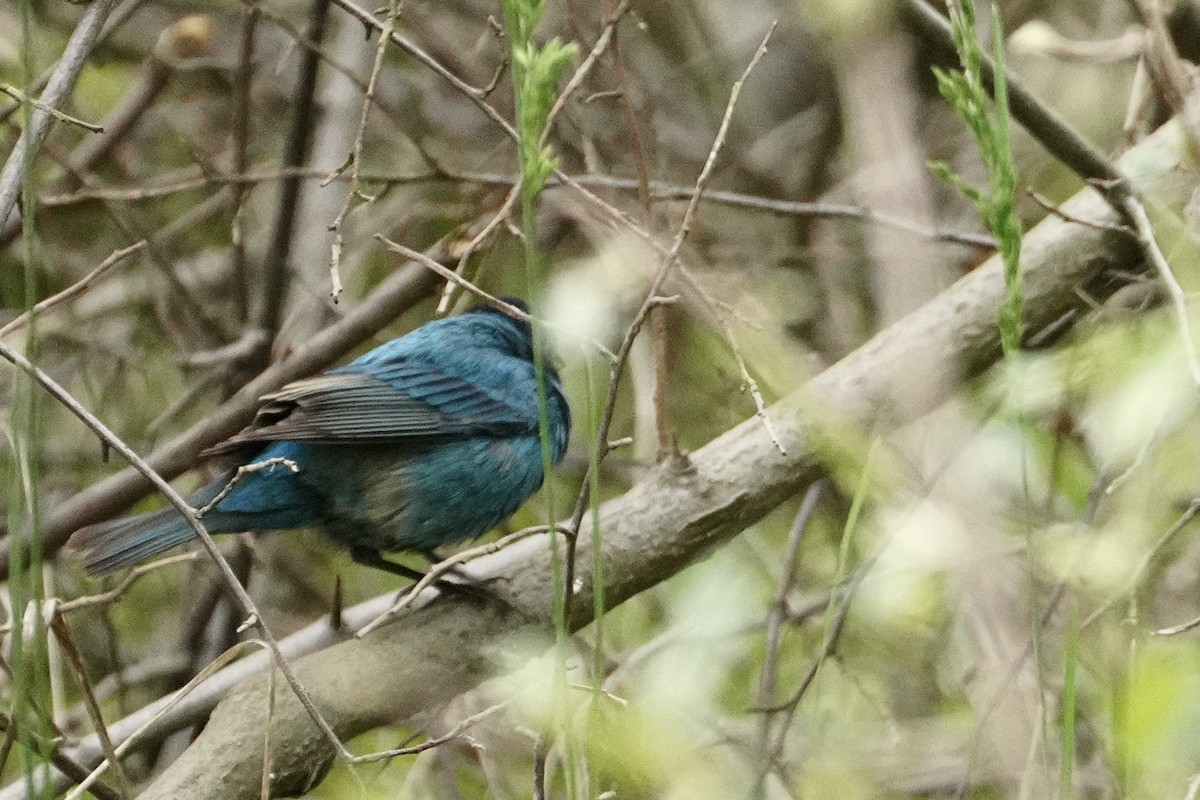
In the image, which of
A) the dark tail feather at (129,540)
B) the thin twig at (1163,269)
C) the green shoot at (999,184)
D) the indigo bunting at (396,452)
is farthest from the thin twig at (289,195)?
the green shoot at (999,184)

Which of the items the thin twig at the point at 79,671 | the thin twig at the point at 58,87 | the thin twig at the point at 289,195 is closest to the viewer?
the thin twig at the point at 79,671

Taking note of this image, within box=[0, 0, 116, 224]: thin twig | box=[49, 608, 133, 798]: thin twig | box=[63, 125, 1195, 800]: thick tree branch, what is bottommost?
box=[63, 125, 1195, 800]: thick tree branch

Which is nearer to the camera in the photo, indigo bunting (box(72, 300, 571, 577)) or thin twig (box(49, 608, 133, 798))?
thin twig (box(49, 608, 133, 798))

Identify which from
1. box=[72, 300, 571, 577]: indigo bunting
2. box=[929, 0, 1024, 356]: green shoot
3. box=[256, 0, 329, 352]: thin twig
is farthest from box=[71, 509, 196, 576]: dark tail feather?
box=[929, 0, 1024, 356]: green shoot

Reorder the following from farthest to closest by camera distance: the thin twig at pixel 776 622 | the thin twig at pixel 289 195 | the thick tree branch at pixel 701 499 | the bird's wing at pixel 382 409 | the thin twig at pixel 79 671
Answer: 1. the thin twig at pixel 289 195
2. the bird's wing at pixel 382 409
3. the thin twig at pixel 776 622
4. the thick tree branch at pixel 701 499
5. the thin twig at pixel 79 671

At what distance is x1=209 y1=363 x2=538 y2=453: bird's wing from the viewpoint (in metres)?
3.73

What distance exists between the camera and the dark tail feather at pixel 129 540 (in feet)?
11.5

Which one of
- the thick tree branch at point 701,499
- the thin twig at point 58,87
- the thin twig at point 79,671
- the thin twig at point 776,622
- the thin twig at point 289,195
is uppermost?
the thin twig at point 58,87

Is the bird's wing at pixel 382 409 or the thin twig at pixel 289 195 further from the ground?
the thin twig at pixel 289 195

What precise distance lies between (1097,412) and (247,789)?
1.83 metres

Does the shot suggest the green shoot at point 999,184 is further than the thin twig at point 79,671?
No

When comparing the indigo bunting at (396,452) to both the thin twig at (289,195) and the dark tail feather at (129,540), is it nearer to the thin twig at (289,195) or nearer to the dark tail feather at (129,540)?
the dark tail feather at (129,540)

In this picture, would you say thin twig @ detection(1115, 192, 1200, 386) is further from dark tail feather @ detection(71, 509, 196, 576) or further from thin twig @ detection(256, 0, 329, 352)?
thin twig @ detection(256, 0, 329, 352)

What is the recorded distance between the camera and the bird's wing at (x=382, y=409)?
3727mm
